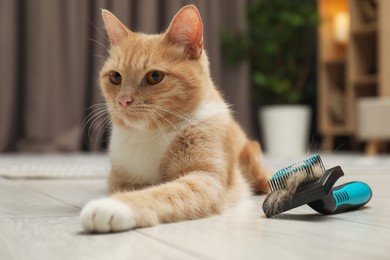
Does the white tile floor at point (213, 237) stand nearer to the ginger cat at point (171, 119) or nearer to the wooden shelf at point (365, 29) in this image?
the ginger cat at point (171, 119)

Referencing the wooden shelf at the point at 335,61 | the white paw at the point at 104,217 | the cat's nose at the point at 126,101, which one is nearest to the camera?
the white paw at the point at 104,217

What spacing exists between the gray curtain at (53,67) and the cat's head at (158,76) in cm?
236

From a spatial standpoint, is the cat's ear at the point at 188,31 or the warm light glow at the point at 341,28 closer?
the cat's ear at the point at 188,31

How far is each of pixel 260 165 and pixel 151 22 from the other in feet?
8.46

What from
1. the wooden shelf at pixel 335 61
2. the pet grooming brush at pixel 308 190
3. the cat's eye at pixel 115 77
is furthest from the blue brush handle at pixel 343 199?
the wooden shelf at pixel 335 61

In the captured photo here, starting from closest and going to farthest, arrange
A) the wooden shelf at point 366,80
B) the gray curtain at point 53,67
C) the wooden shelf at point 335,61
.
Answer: the gray curtain at point 53,67 < the wooden shelf at point 366,80 < the wooden shelf at point 335,61

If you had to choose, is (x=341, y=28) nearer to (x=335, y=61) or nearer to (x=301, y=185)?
(x=335, y=61)

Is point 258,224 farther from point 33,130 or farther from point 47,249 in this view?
point 33,130

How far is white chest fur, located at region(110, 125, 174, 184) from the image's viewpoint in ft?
3.91

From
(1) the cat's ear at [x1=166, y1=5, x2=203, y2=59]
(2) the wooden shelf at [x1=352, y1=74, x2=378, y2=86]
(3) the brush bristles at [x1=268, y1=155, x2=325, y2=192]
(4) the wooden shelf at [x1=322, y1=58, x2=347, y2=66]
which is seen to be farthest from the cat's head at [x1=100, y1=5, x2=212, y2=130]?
(4) the wooden shelf at [x1=322, y1=58, x2=347, y2=66]

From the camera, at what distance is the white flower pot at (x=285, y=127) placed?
3998 mm

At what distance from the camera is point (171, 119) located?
3.84 feet

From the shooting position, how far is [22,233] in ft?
2.81

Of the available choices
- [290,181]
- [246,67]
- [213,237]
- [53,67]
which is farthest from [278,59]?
[213,237]
